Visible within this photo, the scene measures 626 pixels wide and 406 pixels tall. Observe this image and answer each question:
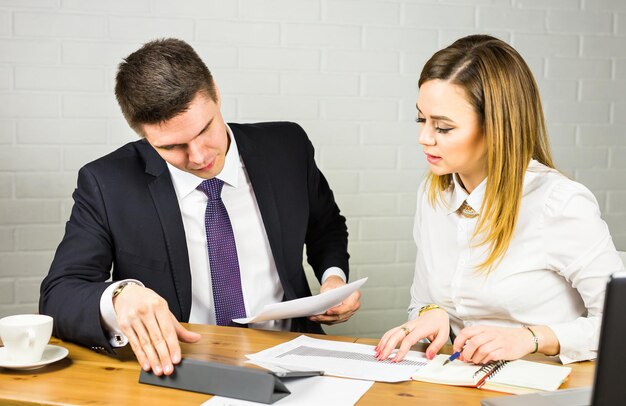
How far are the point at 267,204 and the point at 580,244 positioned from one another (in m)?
0.87

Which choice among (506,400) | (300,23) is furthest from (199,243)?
(300,23)

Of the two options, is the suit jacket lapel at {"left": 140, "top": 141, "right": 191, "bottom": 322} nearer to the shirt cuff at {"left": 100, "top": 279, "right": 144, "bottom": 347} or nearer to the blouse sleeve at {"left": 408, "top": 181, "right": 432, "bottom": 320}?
the shirt cuff at {"left": 100, "top": 279, "right": 144, "bottom": 347}

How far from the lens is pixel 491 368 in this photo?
1.37 metres

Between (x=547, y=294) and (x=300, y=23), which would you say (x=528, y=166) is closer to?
(x=547, y=294)

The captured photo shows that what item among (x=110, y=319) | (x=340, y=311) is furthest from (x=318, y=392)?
(x=340, y=311)

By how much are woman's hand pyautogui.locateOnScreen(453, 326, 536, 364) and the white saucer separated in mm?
806

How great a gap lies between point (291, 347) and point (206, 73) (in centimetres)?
75

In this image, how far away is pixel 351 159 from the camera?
3068 millimetres

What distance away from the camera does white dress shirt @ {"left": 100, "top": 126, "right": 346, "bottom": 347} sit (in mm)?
1996

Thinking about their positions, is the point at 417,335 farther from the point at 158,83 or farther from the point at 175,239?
the point at 158,83

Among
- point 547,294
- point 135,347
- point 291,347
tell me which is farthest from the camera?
point 547,294

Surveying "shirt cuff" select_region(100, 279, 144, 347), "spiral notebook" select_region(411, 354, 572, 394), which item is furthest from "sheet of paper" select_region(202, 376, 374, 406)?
"shirt cuff" select_region(100, 279, 144, 347)

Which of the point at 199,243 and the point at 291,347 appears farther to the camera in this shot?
the point at 199,243

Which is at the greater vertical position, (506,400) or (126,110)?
(126,110)
